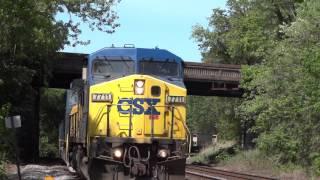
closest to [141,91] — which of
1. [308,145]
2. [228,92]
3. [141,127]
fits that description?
[141,127]

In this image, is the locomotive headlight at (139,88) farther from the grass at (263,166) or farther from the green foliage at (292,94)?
the grass at (263,166)

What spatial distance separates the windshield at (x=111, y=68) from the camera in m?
16.8

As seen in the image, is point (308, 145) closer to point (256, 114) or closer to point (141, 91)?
point (256, 114)

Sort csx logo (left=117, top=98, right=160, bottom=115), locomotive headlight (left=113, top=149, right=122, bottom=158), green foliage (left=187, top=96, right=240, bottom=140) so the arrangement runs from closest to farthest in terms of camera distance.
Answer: locomotive headlight (left=113, top=149, right=122, bottom=158), csx logo (left=117, top=98, right=160, bottom=115), green foliage (left=187, top=96, right=240, bottom=140)

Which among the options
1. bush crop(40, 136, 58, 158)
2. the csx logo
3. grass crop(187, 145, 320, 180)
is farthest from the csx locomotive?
bush crop(40, 136, 58, 158)

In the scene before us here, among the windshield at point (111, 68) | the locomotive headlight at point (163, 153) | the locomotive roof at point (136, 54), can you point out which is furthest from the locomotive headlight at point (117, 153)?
Result: the locomotive roof at point (136, 54)

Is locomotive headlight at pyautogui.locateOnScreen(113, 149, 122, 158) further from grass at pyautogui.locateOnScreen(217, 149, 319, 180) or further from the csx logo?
grass at pyautogui.locateOnScreen(217, 149, 319, 180)

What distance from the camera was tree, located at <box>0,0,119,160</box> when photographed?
21.6m

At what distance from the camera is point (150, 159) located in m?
16.0

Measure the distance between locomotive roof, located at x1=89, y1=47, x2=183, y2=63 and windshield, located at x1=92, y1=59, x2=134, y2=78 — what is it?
143 mm

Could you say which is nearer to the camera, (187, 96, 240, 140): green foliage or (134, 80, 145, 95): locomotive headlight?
(134, 80, 145, 95): locomotive headlight

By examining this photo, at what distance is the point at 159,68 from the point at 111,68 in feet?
4.42

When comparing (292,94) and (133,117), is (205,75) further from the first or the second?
(133,117)

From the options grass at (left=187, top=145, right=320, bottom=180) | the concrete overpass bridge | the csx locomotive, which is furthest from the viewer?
the concrete overpass bridge
